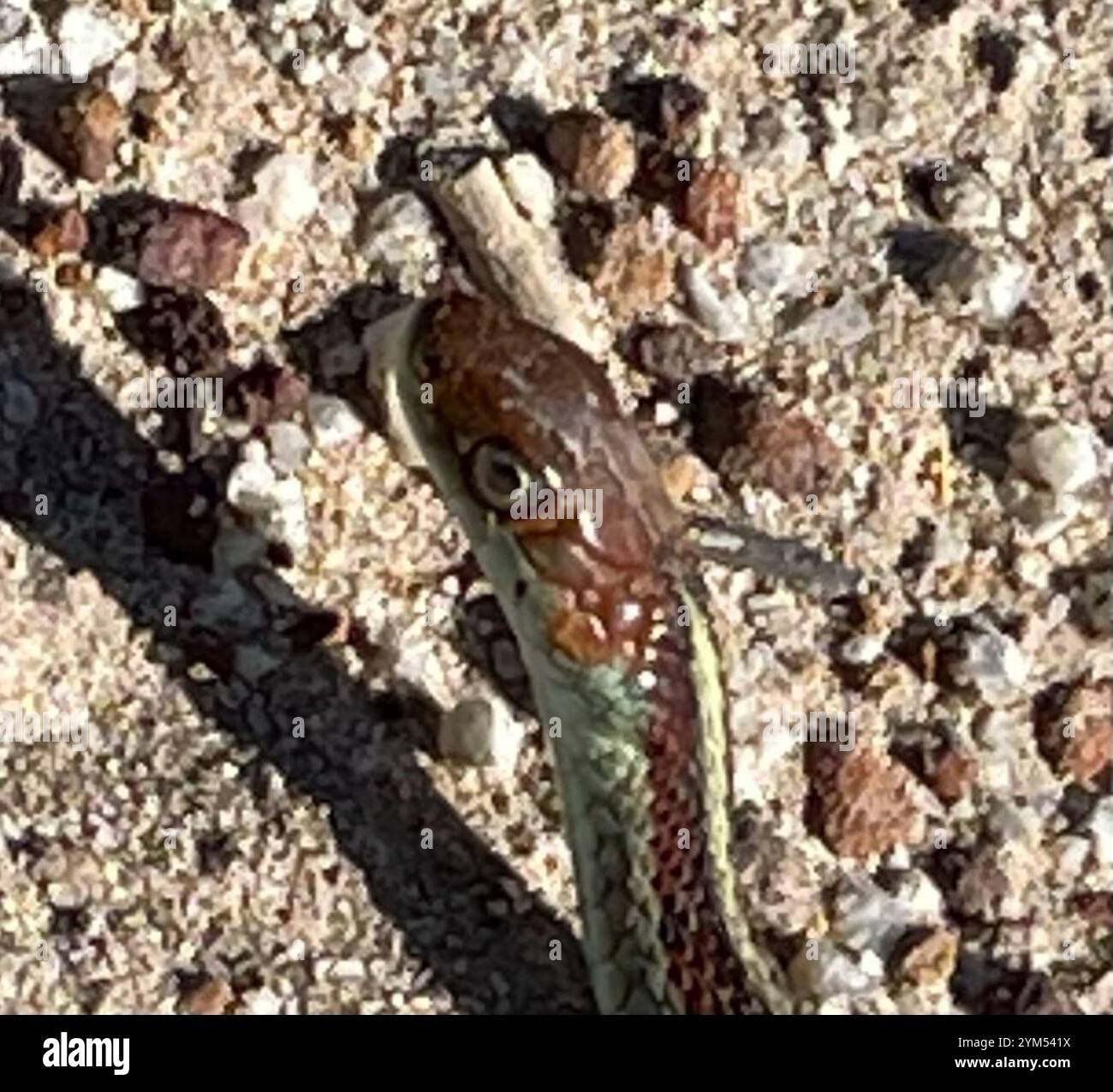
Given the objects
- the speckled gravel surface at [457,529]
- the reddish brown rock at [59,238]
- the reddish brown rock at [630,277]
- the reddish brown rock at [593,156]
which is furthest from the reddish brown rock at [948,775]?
the reddish brown rock at [59,238]

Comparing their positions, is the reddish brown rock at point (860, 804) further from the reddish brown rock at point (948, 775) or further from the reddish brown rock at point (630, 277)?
the reddish brown rock at point (630, 277)

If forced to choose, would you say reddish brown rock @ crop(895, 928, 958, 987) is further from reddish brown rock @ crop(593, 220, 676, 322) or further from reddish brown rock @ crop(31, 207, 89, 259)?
reddish brown rock @ crop(31, 207, 89, 259)

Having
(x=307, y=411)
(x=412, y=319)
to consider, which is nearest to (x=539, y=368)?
(x=412, y=319)

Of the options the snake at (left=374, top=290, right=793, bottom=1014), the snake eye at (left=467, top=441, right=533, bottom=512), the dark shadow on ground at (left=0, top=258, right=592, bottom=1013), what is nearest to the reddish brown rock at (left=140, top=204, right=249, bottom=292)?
the dark shadow on ground at (left=0, top=258, right=592, bottom=1013)

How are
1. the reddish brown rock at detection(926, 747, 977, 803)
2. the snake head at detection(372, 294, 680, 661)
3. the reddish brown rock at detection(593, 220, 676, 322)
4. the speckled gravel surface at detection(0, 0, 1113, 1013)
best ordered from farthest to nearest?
1. the reddish brown rock at detection(593, 220, 676, 322)
2. the reddish brown rock at detection(926, 747, 977, 803)
3. the speckled gravel surface at detection(0, 0, 1113, 1013)
4. the snake head at detection(372, 294, 680, 661)

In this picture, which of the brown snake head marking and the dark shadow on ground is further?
the dark shadow on ground

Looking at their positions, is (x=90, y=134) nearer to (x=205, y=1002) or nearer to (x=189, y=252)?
(x=189, y=252)

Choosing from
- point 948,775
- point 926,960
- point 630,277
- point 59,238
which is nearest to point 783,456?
point 630,277
